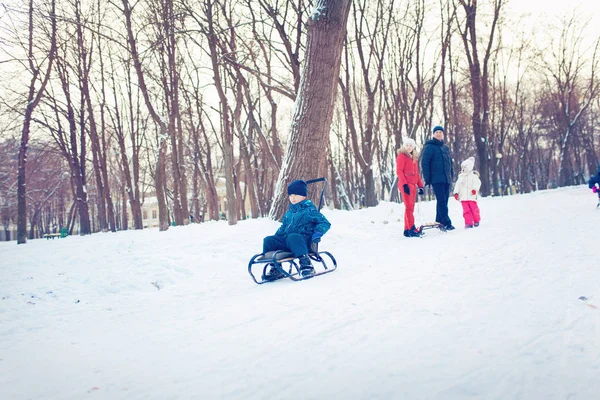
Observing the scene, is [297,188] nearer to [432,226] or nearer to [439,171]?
[432,226]

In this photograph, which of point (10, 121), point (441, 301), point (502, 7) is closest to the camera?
point (441, 301)

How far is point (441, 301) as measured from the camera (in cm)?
318

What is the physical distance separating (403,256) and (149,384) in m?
4.14

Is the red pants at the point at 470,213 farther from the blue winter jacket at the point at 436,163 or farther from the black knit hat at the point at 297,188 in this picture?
the black knit hat at the point at 297,188

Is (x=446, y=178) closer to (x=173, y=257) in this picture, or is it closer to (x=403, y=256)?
(x=403, y=256)

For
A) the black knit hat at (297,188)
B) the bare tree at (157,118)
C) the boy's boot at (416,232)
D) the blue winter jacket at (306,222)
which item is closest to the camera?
the blue winter jacket at (306,222)

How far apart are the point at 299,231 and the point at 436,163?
4617 mm

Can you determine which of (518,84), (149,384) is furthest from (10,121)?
(518,84)

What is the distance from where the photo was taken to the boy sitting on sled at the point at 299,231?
4.77 meters

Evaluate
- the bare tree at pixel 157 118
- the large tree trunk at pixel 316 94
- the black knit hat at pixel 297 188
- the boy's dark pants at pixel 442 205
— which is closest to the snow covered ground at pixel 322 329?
the black knit hat at pixel 297 188

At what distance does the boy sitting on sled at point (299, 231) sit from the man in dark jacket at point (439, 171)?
416 centimetres

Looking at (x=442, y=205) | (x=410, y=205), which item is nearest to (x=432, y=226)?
(x=442, y=205)

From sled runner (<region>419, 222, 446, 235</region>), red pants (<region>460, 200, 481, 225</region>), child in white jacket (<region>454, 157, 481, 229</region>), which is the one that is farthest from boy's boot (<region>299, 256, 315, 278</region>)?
red pants (<region>460, 200, 481, 225</region>)

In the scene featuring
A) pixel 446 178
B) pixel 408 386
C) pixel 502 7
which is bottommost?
pixel 408 386
